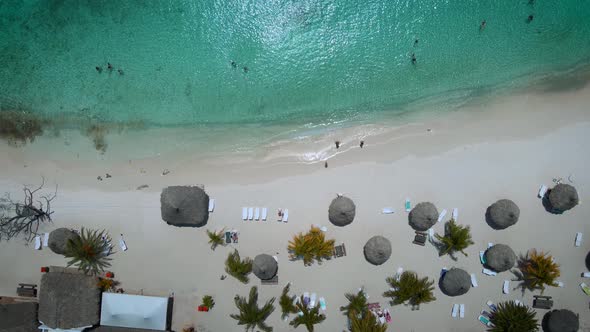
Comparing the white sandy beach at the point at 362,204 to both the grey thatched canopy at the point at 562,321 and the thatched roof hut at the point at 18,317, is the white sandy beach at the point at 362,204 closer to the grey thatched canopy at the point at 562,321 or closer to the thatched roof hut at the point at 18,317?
the grey thatched canopy at the point at 562,321

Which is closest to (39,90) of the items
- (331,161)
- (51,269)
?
(51,269)

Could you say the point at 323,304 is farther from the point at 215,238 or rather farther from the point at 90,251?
the point at 90,251

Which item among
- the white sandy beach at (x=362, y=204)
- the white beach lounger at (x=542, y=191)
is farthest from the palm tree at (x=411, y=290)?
the white beach lounger at (x=542, y=191)

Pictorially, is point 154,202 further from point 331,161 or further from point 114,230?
point 331,161

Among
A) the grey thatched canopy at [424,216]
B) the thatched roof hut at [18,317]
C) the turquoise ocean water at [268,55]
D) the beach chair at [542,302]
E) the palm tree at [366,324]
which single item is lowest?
the thatched roof hut at [18,317]

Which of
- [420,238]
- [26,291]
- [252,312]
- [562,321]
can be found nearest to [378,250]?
[420,238]
